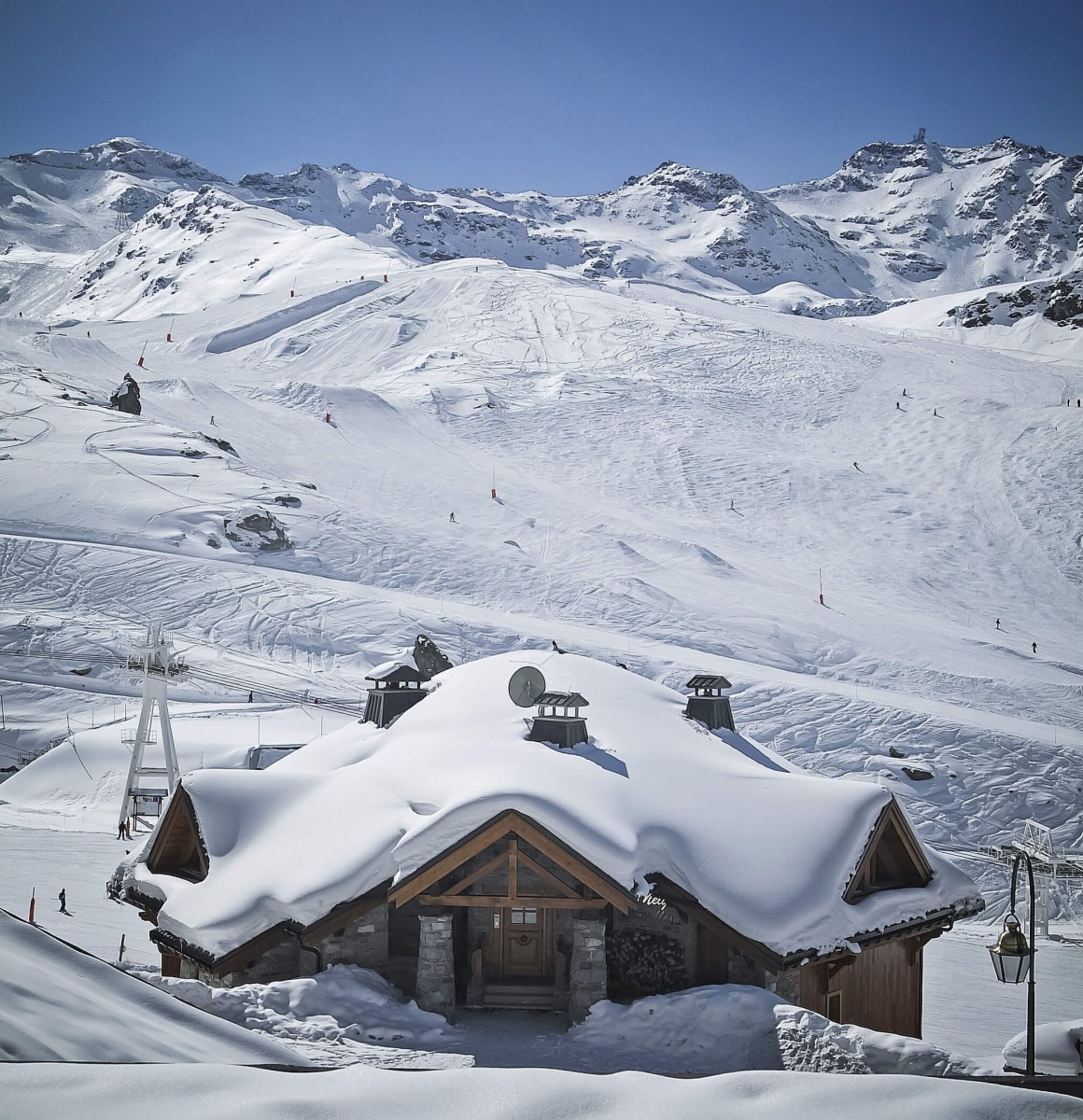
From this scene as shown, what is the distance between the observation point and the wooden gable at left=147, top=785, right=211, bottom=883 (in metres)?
12.6

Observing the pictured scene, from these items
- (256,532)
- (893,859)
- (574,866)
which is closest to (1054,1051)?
(893,859)

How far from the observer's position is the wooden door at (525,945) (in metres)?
11.7

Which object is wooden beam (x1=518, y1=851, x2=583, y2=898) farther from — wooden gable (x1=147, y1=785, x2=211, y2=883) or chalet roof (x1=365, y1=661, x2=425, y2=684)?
chalet roof (x1=365, y1=661, x2=425, y2=684)

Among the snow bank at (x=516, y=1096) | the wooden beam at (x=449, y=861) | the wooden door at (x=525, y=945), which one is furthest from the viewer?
the wooden door at (x=525, y=945)

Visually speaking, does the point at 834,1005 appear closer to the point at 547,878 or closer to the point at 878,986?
the point at 878,986

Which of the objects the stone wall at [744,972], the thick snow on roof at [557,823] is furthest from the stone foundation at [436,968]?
the stone wall at [744,972]

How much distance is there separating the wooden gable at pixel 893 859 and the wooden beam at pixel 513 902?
338 cm

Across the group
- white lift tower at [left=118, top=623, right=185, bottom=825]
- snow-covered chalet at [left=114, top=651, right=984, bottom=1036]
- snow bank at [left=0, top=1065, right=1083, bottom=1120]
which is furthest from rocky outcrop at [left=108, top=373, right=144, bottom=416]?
snow bank at [left=0, top=1065, right=1083, bottom=1120]

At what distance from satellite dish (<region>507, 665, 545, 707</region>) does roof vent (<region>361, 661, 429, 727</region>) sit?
2.35m

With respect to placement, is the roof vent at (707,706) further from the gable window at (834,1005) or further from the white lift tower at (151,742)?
the white lift tower at (151,742)

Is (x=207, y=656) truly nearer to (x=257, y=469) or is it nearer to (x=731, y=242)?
(x=257, y=469)

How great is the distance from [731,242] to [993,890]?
17558 cm

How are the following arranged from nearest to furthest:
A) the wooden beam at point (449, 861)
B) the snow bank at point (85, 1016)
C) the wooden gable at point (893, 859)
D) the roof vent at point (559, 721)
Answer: the snow bank at point (85, 1016) < the wooden beam at point (449, 861) < the wooden gable at point (893, 859) < the roof vent at point (559, 721)

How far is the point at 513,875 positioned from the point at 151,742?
17.7 m
